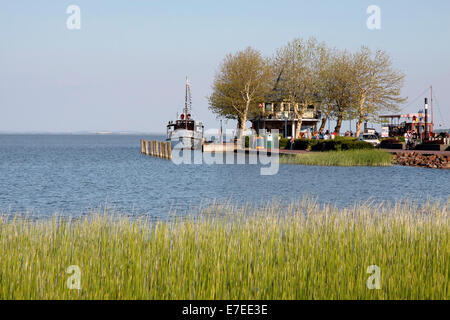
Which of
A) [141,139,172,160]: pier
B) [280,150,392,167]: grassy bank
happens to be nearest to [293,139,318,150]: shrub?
[280,150,392,167]: grassy bank

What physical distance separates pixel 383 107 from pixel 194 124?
155 ft

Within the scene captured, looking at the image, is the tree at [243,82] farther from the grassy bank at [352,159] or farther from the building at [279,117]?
the grassy bank at [352,159]

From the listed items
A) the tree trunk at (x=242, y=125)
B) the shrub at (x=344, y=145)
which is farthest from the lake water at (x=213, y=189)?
the tree trunk at (x=242, y=125)

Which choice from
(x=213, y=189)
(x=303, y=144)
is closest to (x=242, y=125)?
(x=303, y=144)

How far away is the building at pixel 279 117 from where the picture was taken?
73419 millimetres

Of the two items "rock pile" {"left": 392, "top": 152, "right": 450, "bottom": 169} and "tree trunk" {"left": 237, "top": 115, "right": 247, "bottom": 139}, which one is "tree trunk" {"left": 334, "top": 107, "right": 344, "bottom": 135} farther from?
"rock pile" {"left": 392, "top": 152, "right": 450, "bottom": 169}

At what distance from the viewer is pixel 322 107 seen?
71125 millimetres

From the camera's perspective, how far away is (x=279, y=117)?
74.0 meters

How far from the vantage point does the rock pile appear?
38888 mm

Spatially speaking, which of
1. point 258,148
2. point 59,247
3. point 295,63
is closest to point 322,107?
point 295,63

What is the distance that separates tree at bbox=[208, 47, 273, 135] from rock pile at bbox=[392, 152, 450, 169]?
2699cm

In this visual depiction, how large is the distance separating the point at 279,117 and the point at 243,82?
32.5ft

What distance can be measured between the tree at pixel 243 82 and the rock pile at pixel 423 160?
88.5 feet

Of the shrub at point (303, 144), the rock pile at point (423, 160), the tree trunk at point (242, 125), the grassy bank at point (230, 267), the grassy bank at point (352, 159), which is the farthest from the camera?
the tree trunk at point (242, 125)
